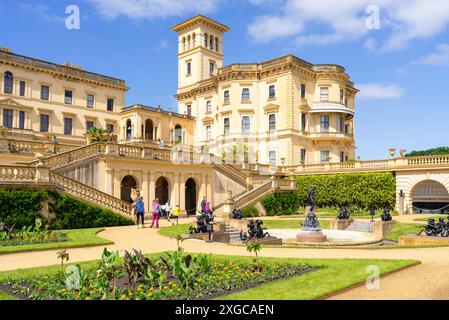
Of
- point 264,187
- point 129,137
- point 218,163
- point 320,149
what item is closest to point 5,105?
point 129,137

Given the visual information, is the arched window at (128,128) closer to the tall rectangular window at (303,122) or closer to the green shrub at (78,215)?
the tall rectangular window at (303,122)

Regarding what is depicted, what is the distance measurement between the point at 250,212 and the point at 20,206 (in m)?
16.9

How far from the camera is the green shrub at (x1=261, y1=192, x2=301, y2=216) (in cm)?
3344

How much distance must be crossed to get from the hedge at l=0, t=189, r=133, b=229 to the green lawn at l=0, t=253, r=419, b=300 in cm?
1069

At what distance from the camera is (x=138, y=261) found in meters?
9.47

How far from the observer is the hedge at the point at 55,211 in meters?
19.8

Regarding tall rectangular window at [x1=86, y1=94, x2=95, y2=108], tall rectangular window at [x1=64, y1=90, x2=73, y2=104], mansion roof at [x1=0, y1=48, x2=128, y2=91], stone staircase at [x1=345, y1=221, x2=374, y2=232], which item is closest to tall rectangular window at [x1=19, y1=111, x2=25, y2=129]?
mansion roof at [x1=0, y1=48, x2=128, y2=91]

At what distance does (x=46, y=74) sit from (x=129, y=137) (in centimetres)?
1311

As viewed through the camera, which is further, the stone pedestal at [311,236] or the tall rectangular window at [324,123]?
the tall rectangular window at [324,123]

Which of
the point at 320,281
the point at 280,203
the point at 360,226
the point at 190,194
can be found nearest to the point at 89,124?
the point at 190,194

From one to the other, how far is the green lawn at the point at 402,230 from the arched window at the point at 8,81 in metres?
43.5

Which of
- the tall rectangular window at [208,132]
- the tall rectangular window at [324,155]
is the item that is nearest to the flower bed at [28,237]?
the tall rectangular window at [324,155]

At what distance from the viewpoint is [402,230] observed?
896 inches

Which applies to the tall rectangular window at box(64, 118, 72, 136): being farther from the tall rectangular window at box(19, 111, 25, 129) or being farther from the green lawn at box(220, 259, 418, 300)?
the green lawn at box(220, 259, 418, 300)
